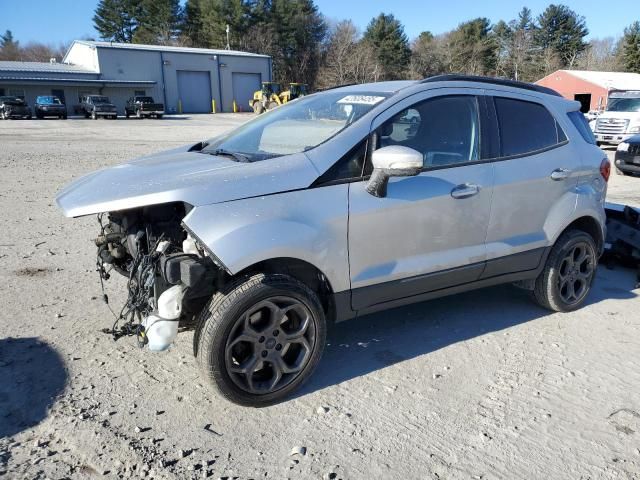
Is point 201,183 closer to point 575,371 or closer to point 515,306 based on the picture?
point 575,371

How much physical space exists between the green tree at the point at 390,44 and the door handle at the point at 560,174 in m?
74.3

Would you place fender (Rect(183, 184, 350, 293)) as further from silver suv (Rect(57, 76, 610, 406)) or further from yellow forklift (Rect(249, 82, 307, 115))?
yellow forklift (Rect(249, 82, 307, 115))

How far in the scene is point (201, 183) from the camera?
118 inches

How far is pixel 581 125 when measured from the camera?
15.3 ft

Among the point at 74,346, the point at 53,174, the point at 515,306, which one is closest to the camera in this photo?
the point at 74,346

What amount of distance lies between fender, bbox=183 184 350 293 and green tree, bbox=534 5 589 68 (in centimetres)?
8990

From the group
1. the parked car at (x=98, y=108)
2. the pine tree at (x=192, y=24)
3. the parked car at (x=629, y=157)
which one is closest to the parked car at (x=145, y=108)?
the parked car at (x=98, y=108)

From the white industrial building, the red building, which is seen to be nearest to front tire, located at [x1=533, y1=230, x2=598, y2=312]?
the red building

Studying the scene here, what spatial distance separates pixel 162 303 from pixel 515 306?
322 centimetres

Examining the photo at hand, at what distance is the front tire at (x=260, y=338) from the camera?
297 centimetres

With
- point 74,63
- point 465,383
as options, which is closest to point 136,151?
point 465,383

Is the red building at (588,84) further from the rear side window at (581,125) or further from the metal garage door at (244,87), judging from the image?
the rear side window at (581,125)

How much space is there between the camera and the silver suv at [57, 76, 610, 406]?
9.80ft

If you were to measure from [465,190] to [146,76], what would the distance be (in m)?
54.2
